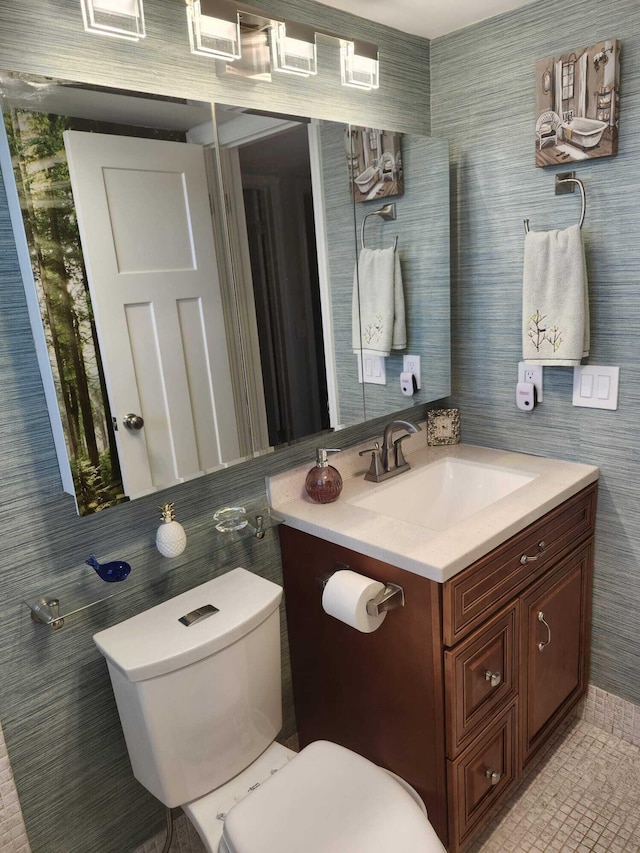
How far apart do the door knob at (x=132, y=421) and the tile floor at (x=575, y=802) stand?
4.61 feet

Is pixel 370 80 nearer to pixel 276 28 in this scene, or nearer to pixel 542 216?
pixel 276 28

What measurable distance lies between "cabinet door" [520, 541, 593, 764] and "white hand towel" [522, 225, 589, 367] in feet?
1.98

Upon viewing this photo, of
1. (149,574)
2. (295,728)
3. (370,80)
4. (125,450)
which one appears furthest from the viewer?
(295,728)

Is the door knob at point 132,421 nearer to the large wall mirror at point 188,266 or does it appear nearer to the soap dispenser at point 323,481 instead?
the large wall mirror at point 188,266

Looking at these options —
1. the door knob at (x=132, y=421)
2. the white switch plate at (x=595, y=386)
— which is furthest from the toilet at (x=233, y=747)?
the white switch plate at (x=595, y=386)

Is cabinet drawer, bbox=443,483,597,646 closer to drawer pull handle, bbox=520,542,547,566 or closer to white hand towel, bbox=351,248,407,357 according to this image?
drawer pull handle, bbox=520,542,547,566

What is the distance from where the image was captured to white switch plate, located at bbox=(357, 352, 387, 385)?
1.82 m

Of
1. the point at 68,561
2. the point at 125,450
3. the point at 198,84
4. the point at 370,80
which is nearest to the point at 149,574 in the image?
the point at 68,561

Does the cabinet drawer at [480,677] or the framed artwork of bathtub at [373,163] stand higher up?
the framed artwork of bathtub at [373,163]

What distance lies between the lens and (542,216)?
180 cm

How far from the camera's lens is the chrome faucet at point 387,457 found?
1863 millimetres

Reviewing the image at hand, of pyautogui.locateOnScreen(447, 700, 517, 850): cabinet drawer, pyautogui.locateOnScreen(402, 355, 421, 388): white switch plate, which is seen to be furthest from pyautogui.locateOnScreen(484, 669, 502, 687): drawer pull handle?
pyautogui.locateOnScreen(402, 355, 421, 388): white switch plate

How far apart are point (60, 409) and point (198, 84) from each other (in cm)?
82

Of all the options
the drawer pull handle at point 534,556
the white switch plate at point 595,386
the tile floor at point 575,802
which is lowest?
the tile floor at point 575,802
